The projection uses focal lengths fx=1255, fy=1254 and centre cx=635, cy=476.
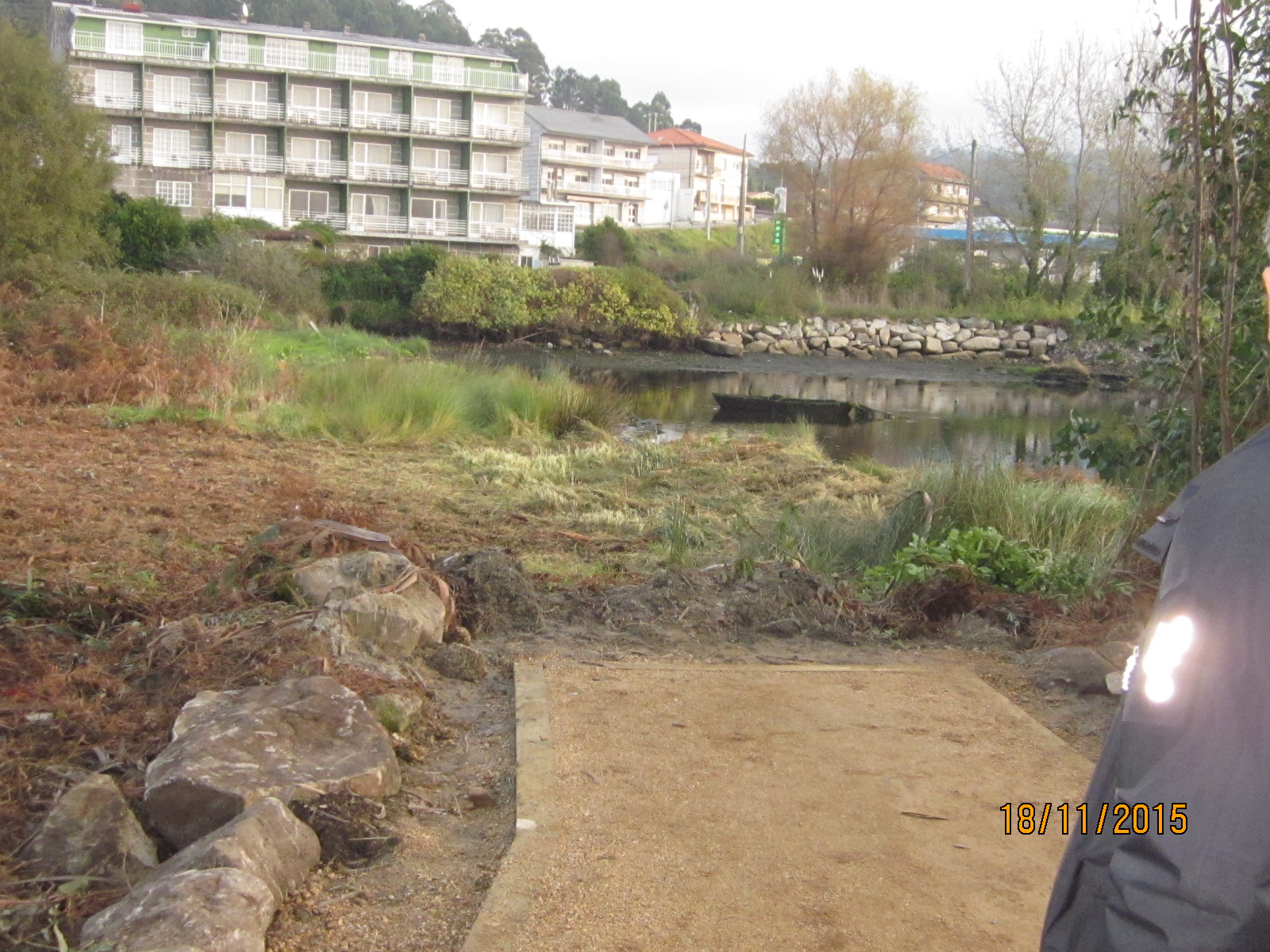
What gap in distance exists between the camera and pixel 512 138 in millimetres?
60562

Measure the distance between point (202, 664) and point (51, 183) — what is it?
22544 millimetres

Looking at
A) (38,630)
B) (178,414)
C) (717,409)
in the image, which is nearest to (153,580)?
(38,630)

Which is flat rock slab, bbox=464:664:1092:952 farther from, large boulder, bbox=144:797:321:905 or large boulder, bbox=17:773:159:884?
large boulder, bbox=17:773:159:884

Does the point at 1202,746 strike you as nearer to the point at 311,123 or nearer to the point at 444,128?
the point at 311,123

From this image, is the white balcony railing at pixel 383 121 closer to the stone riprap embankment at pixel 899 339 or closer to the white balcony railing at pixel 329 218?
the white balcony railing at pixel 329 218

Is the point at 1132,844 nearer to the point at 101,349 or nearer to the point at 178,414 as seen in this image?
the point at 178,414

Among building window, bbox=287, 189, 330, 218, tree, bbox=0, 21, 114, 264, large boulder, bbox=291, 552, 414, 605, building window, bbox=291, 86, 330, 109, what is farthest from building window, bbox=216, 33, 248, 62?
large boulder, bbox=291, 552, 414, 605

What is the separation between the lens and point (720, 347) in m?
38.9

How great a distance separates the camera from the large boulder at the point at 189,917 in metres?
2.57

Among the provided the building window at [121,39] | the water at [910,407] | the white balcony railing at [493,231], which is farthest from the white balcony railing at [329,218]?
the water at [910,407]

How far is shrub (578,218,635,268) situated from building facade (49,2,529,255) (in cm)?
442

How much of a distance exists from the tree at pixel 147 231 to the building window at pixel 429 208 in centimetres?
2199

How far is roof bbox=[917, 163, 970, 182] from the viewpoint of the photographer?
51219 mm
